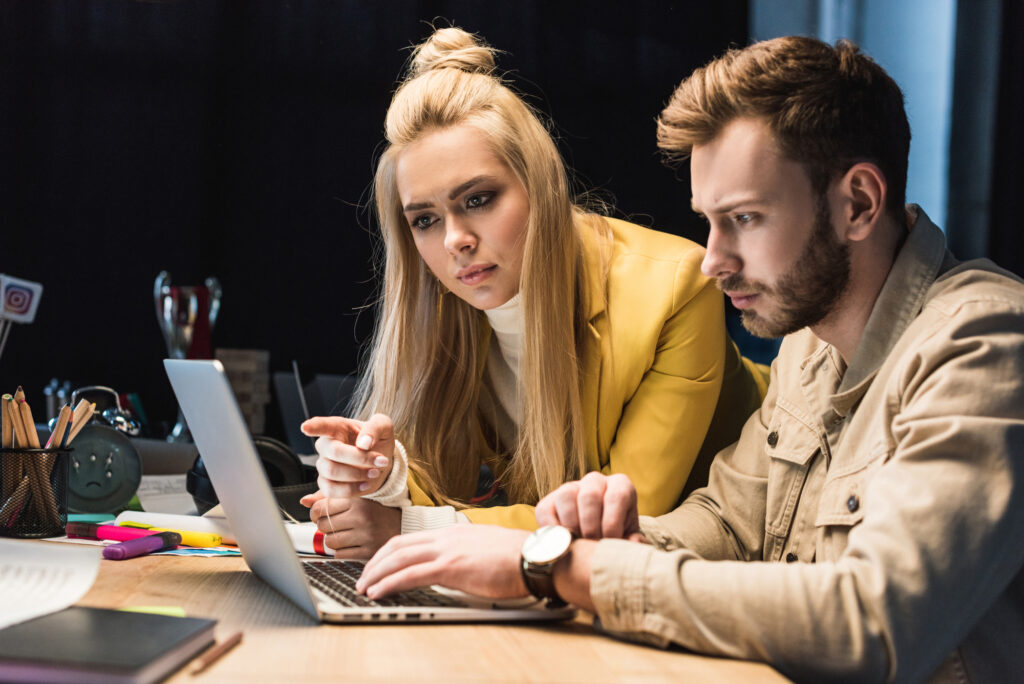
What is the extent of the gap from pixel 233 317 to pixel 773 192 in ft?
8.21

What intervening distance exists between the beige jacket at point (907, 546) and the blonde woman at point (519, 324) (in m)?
0.50

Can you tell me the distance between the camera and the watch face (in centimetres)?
89

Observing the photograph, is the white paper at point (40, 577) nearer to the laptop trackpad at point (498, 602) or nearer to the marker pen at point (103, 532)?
the marker pen at point (103, 532)

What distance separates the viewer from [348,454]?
3.95 ft

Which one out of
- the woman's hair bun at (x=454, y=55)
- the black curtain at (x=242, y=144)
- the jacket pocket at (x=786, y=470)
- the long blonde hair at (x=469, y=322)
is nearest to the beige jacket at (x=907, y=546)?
the jacket pocket at (x=786, y=470)

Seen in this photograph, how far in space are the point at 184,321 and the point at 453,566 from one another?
179 cm

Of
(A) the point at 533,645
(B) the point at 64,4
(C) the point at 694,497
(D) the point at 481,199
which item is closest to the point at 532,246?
(D) the point at 481,199

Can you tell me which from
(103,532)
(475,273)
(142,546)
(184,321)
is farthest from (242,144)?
(142,546)

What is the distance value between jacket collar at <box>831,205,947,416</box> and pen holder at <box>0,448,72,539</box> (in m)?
1.04

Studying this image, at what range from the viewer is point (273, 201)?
3258mm

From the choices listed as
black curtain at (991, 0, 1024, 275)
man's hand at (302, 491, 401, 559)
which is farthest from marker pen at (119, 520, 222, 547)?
black curtain at (991, 0, 1024, 275)

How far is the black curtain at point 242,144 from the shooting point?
9.48 ft

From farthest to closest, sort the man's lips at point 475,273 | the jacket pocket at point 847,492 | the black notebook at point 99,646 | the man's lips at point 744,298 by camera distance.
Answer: the man's lips at point 475,273, the man's lips at point 744,298, the jacket pocket at point 847,492, the black notebook at point 99,646

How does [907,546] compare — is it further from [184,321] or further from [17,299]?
[184,321]
